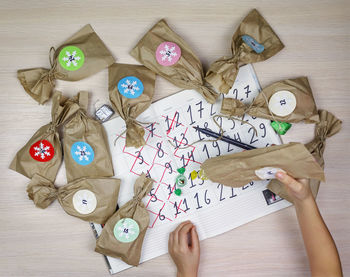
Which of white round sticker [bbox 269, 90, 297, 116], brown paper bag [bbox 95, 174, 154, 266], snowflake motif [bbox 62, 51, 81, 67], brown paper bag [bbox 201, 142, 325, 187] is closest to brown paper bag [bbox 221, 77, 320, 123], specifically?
white round sticker [bbox 269, 90, 297, 116]

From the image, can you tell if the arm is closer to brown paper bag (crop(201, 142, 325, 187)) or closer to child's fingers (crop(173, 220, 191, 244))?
brown paper bag (crop(201, 142, 325, 187))

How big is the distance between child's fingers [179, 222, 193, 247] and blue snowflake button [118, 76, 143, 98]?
0.36 m

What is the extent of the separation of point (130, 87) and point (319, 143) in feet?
1.65

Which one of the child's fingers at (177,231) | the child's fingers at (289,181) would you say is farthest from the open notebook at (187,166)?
the child's fingers at (289,181)

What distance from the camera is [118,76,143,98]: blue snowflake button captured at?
0.83 m

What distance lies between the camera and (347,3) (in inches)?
33.2

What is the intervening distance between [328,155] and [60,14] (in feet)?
2.62

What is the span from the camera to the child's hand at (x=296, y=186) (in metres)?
0.72

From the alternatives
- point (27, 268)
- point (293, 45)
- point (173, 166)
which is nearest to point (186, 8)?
point (293, 45)

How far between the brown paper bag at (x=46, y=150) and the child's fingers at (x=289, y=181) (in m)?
0.53

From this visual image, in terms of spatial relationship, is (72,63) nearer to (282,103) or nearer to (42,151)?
(42,151)

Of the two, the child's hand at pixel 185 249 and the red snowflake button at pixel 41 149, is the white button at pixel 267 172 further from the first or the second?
the red snowflake button at pixel 41 149

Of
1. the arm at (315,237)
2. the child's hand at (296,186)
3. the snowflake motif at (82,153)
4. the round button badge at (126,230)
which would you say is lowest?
the arm at (315,237)

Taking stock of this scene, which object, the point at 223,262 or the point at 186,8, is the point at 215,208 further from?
the point at 186,8
